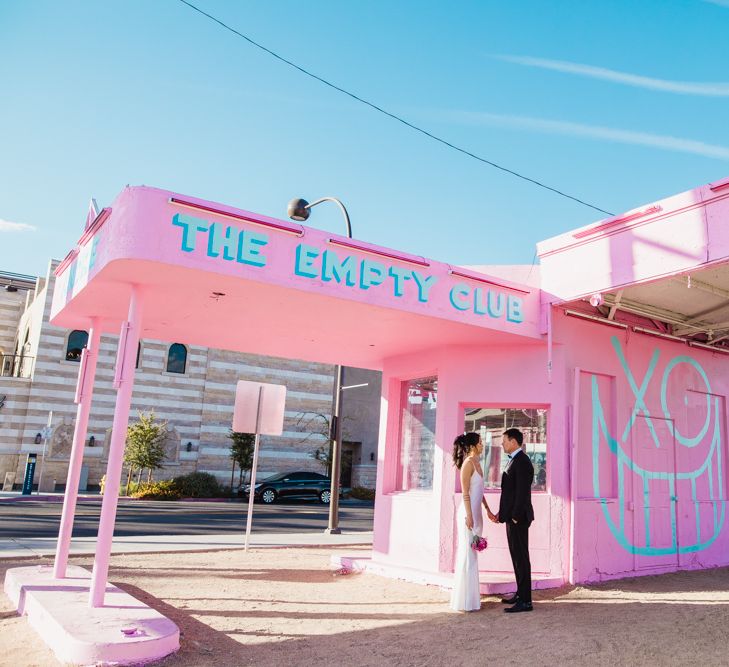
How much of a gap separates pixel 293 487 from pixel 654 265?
71.2 ft

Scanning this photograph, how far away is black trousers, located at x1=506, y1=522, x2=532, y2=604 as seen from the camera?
7.36m

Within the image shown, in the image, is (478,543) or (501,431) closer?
(478,543)

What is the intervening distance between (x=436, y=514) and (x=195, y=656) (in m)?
4.58

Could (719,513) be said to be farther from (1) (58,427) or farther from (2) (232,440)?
(1) (58,427)

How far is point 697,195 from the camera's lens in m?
7.51

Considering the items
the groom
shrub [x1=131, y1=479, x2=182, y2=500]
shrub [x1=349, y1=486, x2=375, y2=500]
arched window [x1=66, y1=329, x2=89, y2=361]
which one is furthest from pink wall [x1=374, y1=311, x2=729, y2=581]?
arched window [x1=66, y1=329, x2=89, y2=361]

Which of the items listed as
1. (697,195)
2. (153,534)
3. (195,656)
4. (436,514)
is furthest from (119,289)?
(153,534)

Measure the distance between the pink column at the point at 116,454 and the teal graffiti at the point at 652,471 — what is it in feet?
21.4

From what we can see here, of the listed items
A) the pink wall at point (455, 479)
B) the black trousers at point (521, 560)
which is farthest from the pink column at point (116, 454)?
the pink wall at point (455, 479)

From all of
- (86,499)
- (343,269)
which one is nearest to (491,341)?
(343,269)

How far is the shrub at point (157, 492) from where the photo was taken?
26297 millimetres

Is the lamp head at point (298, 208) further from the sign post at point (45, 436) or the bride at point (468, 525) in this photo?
the sign post at point (45, 436)

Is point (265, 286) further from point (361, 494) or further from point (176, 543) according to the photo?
point (361, 494)

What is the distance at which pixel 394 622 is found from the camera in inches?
269
